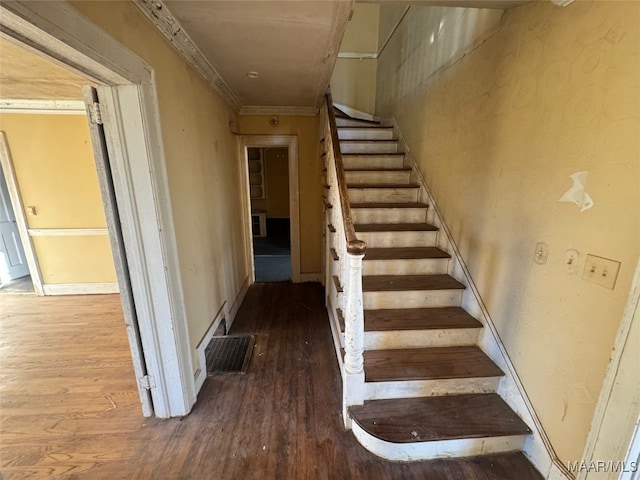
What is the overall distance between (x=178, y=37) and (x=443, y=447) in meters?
2.80

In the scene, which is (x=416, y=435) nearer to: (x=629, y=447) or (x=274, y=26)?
(x=629, y=447)

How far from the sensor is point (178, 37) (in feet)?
5.40

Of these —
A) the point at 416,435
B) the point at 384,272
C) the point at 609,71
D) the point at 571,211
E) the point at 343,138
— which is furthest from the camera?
the point at 343,138

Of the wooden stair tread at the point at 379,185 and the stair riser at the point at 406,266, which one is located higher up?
the wooden stair tread at the point at 379,185

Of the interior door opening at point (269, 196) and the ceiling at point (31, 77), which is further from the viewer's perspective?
the interior door opening at point (269, 196)

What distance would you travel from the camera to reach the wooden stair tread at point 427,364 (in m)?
1.77

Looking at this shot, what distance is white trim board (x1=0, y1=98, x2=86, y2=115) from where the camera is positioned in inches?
125

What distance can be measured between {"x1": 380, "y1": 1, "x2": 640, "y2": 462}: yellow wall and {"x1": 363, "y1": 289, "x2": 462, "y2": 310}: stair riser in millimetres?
248

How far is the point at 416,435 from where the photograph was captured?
1.56 meters

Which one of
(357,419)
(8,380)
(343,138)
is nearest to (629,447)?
(357,419)

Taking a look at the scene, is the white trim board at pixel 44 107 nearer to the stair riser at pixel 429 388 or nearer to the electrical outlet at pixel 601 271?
the stair riser at pixel 429 388

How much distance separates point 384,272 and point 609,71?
170 cm

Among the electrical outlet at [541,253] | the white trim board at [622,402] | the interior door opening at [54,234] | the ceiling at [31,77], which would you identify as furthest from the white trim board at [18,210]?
the white trim board at [622,402]

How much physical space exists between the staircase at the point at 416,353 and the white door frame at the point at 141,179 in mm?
1149
